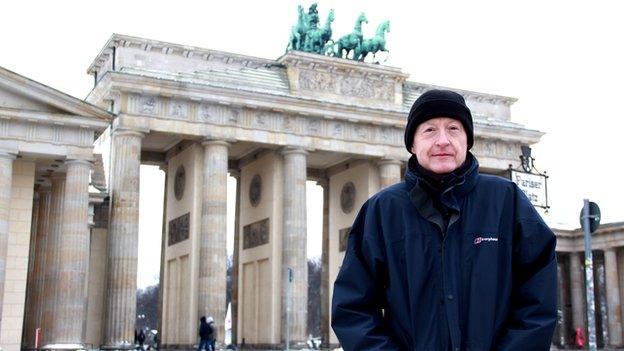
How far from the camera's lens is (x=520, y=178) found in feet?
89.2

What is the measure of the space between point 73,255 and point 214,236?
1162cm

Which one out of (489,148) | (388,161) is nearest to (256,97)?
(388,161)

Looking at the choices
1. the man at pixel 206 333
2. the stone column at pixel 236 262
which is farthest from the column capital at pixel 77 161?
the stone column at pixel 236 262

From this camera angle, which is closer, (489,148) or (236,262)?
(236,262)

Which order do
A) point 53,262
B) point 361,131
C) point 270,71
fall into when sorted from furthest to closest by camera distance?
point 361,131 < point 270,71 < point 53,262

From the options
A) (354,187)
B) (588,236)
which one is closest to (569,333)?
(354,187)

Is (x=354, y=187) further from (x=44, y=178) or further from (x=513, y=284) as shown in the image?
(x=513, y=284)

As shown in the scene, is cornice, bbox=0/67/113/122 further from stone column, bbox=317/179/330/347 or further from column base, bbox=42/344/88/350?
stone column, bbox=317/179/330/347

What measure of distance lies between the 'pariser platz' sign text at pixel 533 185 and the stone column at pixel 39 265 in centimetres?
1978

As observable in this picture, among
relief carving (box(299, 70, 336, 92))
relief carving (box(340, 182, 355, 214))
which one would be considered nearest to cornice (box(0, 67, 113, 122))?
relief carving (box(299, 70, 336, 92))

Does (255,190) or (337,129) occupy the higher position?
(337,129)

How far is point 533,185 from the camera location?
2798 centimetres

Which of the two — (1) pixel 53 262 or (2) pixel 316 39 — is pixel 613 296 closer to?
(2) pixel 316 39

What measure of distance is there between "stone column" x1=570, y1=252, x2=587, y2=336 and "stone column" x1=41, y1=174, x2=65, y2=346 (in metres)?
35.7
